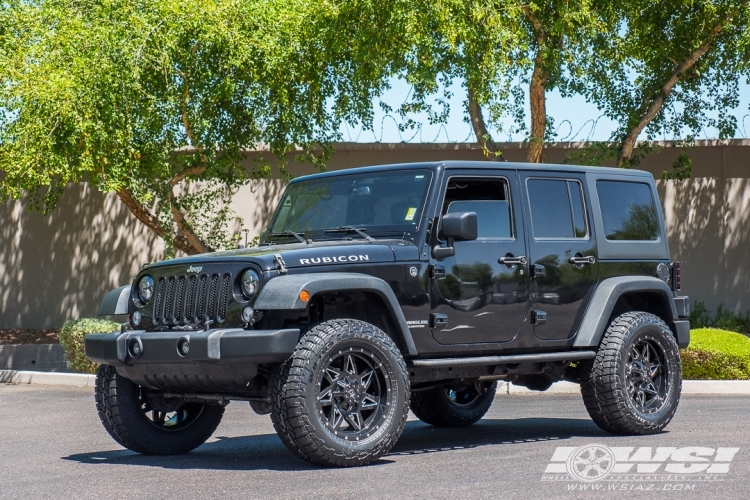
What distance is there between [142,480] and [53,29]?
1133 centimetres

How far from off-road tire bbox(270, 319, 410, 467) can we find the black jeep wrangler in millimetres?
12

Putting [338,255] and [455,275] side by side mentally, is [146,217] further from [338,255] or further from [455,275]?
[338,255]

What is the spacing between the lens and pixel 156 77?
16.9 meters

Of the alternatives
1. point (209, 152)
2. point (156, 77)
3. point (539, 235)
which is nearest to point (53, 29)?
point (156, 77)

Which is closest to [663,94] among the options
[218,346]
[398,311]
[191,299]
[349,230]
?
[349,230]

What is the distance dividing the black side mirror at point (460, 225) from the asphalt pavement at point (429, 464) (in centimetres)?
158

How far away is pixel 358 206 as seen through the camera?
28.0 ft

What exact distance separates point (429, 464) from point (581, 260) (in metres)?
2.41

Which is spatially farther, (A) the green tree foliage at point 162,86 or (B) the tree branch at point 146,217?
(B) the tree branch at point 146,217

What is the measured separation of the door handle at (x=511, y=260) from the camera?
8.45 m

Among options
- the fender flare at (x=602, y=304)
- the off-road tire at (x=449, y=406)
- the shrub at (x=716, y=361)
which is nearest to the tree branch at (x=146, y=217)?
the shrub at (x=716, y=361)

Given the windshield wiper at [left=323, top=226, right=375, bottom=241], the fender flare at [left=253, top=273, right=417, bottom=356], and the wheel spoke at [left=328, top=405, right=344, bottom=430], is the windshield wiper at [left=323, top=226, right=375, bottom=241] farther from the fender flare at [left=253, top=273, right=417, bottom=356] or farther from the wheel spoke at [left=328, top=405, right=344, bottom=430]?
the wheel spoke at [left=328, top=405, right=344, bottom=430]

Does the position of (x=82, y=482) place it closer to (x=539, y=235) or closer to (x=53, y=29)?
→ (x=539, y=235)

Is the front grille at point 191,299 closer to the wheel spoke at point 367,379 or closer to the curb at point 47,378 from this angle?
the wheel spoke at point 367,379
